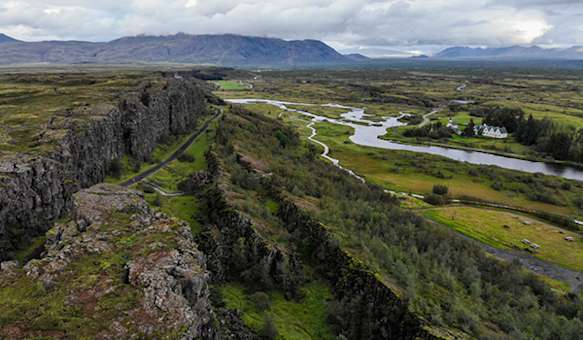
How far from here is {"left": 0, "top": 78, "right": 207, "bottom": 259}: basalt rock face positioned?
132 feet

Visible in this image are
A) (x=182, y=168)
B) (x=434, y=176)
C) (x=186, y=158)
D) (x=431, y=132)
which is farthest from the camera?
(x=431, y=132)

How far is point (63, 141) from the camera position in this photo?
55.3 metres

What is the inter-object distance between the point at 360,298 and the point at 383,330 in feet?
12.0

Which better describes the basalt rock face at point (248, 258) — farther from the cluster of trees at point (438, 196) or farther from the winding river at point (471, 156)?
the winding river at point (471, 156)

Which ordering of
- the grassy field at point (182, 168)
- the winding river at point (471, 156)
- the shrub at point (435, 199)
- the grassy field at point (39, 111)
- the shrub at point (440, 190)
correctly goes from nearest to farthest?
the grassy field at point (39, 111) → the grassy field at point (182, 168) → the shrub at point (435, 199) → the shrub at point (440, 190) → the winding river at point (471, 156)

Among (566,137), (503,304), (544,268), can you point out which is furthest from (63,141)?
(566,137)

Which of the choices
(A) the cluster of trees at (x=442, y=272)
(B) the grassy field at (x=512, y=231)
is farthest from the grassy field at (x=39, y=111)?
(B) the grassy field at (x=512, y=231)

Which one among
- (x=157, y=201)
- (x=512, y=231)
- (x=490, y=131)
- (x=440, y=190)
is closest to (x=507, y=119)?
(x=490, y=131)

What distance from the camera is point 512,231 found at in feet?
247

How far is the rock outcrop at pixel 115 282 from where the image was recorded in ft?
69.5

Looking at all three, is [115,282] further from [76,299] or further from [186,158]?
[186,158]

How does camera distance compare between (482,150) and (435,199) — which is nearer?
(435,199)

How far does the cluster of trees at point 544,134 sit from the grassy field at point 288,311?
14249 centimetres

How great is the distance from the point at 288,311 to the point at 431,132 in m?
152
